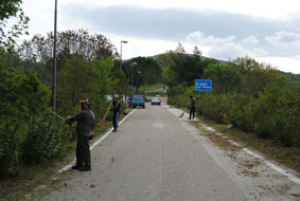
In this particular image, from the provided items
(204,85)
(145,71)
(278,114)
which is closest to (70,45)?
(204,85)

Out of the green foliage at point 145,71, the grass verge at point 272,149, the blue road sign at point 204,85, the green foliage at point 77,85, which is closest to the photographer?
the grass verge at point 272,149

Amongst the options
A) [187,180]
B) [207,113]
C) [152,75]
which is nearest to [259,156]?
[187,180]

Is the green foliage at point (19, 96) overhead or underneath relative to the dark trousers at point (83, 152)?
overhead

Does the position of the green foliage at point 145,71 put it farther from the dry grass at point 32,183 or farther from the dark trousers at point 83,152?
the dry grass at point 32,183

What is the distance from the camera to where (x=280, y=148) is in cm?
1013

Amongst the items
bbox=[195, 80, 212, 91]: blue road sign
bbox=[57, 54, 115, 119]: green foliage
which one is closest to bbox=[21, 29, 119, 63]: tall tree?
bbox=[195, 80, 212, 91]: blue road sign

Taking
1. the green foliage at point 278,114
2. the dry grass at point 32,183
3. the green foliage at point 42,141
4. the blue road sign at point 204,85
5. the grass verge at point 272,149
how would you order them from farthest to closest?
the blue road sign at point 204,85, the green foliage at point 278,114, the grass verge at point 272,149, the green foliage at point 42,141, the dry grass at point 32,183

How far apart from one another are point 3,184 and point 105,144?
17.8 feet

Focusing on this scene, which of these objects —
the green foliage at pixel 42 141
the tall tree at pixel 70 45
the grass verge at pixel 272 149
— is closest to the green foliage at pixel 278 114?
the grass verge at pixel 272 149

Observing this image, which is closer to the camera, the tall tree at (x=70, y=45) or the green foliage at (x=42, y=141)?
the green foliage at (x=42, y=141)

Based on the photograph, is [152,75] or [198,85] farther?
[152,75]

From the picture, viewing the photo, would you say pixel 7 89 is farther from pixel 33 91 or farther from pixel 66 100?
pixel 66 100

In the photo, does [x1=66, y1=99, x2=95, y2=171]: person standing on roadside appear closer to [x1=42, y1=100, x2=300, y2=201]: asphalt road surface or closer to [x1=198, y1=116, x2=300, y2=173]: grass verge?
[x1=42, y1=100, x2=300, y2=201]: asphalt road surface

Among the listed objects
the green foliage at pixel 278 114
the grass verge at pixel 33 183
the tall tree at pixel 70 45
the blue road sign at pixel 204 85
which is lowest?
the grass verge at pixel 33 183
